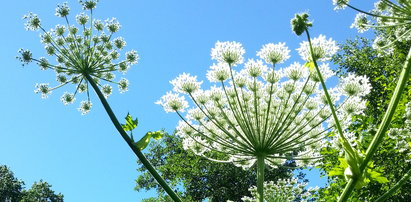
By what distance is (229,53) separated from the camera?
23.9 feet

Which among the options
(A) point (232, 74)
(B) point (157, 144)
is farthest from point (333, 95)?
(B) point (157, 144)

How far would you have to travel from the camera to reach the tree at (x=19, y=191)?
184ft

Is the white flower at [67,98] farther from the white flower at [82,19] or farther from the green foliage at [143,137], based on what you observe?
the green foliage at [143,137]

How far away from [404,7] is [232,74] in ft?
11.1

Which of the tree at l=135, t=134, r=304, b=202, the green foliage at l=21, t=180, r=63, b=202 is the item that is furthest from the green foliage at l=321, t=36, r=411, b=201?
the green foliage at l=21, t=180, r=63, b=202

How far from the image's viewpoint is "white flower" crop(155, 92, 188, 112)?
7875 mm

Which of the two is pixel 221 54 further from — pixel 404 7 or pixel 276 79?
pixel 404 7

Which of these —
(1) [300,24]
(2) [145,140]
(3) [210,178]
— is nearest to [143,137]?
(2) [145,140]

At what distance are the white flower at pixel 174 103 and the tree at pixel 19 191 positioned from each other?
52167mm

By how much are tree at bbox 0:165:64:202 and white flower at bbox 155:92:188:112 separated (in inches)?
2054

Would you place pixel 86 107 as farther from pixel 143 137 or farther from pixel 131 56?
pixel 143 137

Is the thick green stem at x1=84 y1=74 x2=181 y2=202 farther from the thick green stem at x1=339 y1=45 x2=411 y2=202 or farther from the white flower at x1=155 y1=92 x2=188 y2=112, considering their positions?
the white flower at x1=155 y1=92 x2=188 y2=112

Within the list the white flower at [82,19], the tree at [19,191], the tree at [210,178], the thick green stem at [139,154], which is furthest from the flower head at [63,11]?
the tree at [19,191]

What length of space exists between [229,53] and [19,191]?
57.0 meters
